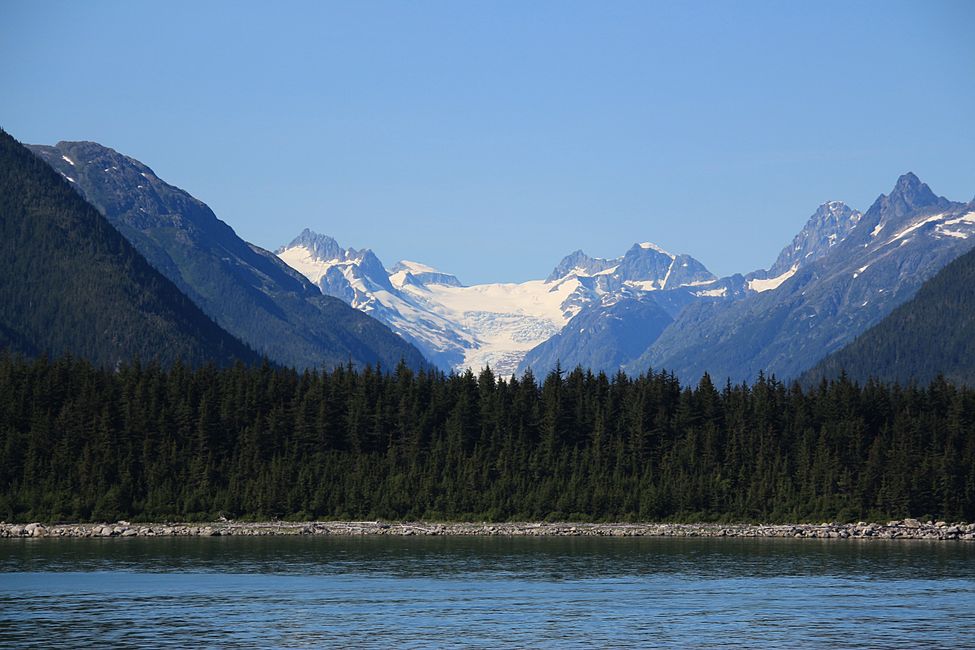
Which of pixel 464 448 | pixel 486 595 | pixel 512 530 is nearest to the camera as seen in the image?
pixel 486 595

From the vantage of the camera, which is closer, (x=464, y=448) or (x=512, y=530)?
(x=512, y=530)

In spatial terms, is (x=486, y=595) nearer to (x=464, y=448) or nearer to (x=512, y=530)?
(x=512, y=530)

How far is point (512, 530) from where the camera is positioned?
15825 cm

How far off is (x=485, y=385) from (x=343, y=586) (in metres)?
97.6

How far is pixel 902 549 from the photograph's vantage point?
429ft

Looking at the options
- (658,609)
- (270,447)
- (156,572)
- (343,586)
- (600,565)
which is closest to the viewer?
(658,609)

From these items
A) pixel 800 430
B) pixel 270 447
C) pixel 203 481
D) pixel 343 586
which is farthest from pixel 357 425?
pixel 343 586

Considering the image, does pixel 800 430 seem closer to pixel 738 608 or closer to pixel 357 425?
pixel 357 425

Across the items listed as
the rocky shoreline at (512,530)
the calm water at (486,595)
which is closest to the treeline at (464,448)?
the rocky shoreline at (512,530)

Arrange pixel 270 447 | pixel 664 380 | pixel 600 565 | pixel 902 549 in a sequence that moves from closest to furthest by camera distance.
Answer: pixel 600 565 < pixel 902 549 < pixel 270 447 < pixel 664 380

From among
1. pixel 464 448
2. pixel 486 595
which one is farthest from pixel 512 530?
pixel 486 595

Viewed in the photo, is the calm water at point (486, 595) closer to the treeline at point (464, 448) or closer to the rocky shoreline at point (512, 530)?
the rocky shoreline at point (512, 530)

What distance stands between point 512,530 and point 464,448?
28.0 meters

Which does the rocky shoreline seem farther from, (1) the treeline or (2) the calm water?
(2) the calm water
